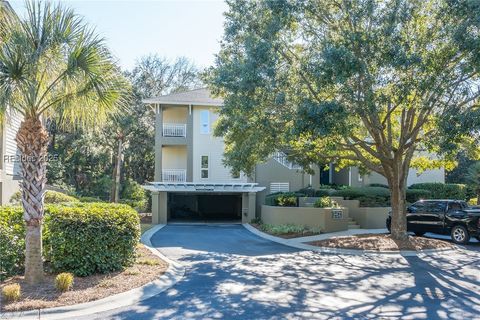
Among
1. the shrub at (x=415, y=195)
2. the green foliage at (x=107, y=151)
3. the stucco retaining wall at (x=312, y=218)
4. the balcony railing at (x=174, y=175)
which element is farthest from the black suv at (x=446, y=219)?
the green foliage at (x=107, y=151)

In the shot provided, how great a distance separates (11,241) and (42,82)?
369 centimetres

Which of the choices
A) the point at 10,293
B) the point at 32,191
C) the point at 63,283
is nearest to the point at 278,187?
the point at 32,191

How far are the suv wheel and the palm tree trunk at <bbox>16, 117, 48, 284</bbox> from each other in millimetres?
15531

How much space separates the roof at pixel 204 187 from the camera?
25781 millimetres

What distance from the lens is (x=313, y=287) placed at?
9539 mm

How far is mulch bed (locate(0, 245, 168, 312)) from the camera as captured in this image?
7479 millimetres

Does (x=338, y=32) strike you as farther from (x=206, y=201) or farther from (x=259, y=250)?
(x=206, y=201)

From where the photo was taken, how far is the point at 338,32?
1478 centimetres

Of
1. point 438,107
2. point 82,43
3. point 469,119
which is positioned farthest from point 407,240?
point 82,43

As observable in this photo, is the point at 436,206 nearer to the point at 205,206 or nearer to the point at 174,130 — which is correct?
the point at 174,130

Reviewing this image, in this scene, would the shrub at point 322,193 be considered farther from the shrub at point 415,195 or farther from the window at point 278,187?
the shrub at point 415,195

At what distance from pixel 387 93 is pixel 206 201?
877 inches

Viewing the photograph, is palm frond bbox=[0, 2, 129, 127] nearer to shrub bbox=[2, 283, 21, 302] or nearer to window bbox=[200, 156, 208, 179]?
shrub bbox=[2, 283, 21, 302]

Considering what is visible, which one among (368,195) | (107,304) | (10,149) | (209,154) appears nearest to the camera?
(107,304)
